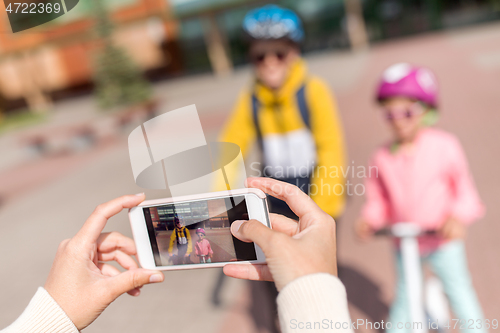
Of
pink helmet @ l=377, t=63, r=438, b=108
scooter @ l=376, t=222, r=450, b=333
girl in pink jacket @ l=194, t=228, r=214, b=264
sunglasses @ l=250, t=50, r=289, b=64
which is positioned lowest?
scooter @ l=376, t=222, r=450, b=333

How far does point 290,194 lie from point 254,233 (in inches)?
6.1

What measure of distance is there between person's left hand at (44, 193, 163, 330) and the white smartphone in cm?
4

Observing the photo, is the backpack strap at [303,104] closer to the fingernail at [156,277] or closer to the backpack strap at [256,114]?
the backpack strap at [256,114]

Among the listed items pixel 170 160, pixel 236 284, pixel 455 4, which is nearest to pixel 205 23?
pixel 455 4

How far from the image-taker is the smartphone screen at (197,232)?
0.98m

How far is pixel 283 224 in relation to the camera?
994 mm

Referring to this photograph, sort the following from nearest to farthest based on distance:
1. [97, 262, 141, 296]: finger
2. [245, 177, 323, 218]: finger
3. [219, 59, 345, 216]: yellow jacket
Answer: [245, 177, 323, 218]: finger, [97, 262, 141, 296]: finger, [219, 59, 345, 216]: yellow jacket

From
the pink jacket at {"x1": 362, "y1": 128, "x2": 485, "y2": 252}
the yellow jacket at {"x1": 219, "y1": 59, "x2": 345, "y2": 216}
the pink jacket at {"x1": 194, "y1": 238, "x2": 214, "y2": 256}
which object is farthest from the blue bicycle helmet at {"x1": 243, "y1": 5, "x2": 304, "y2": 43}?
the pink jacket at {"x1": 194, "y1": 238, "x2": 214, "y2": 256}

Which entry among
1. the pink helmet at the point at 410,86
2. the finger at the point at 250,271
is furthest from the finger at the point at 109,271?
the pink helmet at the point at 410,86

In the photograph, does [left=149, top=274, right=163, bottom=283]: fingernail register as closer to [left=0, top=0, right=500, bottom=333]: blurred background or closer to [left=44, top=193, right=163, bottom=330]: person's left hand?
[left=44, top=193, right=163, bottom=330]: person's left hand

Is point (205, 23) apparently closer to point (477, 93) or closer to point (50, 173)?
point (50, 173)

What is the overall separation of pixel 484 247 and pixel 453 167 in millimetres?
1472

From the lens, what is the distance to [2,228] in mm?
5008

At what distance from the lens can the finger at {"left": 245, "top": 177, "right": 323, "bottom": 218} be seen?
929 millimetres
